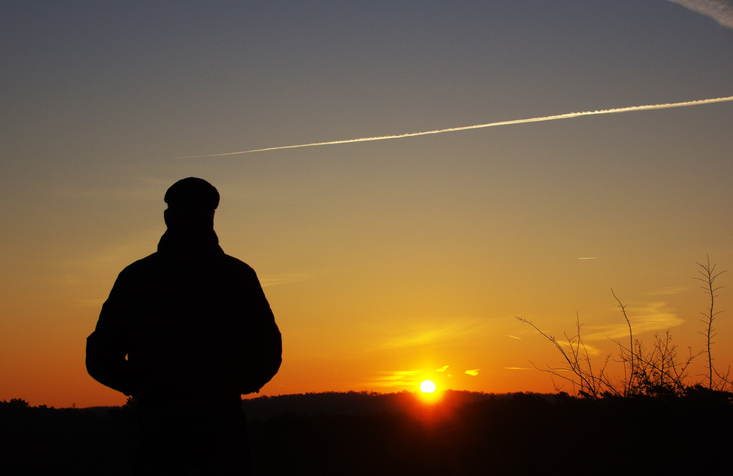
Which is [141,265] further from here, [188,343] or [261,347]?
[261,347]

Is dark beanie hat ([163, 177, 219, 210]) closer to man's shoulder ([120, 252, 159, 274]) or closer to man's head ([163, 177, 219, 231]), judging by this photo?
man's head ([163, 177, 219, 231])

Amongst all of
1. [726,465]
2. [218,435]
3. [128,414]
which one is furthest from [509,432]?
[128,414]

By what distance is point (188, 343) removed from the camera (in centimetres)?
254

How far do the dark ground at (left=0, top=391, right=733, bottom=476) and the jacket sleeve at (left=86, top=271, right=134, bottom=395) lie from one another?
5.10 meters

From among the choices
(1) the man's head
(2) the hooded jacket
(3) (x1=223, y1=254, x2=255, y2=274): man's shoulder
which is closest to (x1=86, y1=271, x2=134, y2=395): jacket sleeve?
(2) the hooded jacket

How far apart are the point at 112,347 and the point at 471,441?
20.7 feet

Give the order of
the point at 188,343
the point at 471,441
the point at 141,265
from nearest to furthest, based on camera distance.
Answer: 1. the point at 188,343
2. the point at 141,265
3. the point at 471,441

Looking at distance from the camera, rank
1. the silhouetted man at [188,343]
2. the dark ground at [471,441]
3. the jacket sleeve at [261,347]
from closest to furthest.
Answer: the silhouetted man at [188,343] → the jacket sleeve at [261,347] → the dark ground at [471,441]

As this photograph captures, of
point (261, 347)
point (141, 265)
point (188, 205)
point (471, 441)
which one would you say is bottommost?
point (471, 441)

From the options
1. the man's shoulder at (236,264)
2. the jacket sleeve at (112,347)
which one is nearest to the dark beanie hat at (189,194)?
the man's shoulder at (236,264)

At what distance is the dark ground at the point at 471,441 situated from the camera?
20.2 ft

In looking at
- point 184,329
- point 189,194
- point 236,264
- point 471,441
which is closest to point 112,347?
point 184,329

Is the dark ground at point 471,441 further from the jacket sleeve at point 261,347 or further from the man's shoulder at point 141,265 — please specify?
the man's shoulder at point 141,265

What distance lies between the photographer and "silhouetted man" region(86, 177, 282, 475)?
246cm
